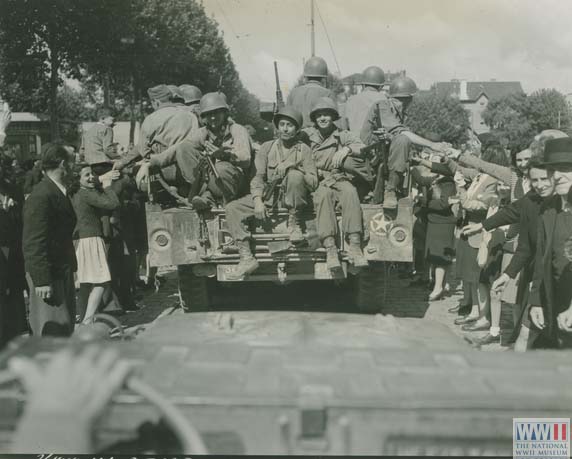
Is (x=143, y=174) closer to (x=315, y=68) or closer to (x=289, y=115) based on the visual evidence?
(x=289, y=115)

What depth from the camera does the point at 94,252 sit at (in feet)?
21.9

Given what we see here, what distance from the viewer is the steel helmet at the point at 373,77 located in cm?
909

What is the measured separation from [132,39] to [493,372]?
22333mm

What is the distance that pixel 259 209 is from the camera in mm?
6559

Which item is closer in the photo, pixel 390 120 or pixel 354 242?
pixel 354 242

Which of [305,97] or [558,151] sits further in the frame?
[305,97]

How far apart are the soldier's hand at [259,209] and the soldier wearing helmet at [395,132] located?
1.21m

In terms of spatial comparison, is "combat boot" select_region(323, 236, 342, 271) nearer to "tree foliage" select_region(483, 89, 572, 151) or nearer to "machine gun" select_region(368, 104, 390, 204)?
"machine gun" select_region(368, 104, 390, 204)

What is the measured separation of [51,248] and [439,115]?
62252 millimetres

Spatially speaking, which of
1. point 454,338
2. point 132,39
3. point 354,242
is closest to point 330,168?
→ point 354,242

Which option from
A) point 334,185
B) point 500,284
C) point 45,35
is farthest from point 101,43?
point 500,284

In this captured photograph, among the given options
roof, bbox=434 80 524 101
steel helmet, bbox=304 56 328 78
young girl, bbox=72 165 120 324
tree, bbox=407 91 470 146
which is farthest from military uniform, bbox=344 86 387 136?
roof, bbox=434 80 524 101

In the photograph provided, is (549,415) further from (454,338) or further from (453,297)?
(453,297)

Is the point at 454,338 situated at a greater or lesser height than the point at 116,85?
lesser
